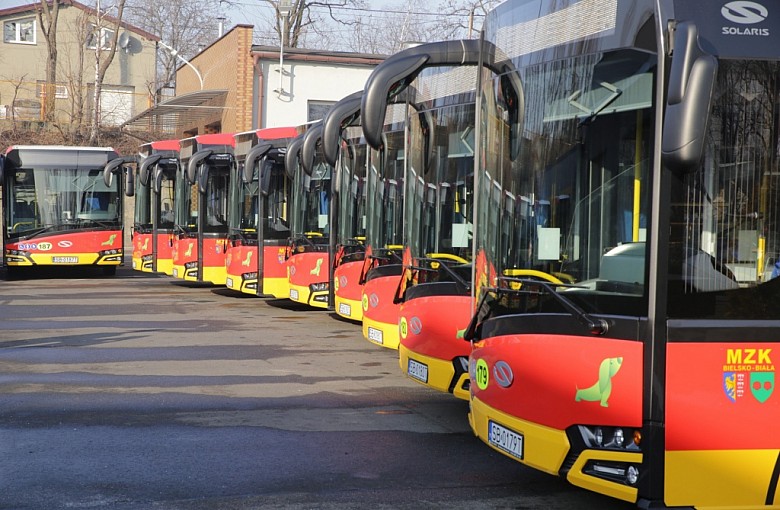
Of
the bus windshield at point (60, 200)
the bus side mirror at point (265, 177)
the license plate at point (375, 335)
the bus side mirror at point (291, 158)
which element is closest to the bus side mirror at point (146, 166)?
the bus windshield at point (60, 200)

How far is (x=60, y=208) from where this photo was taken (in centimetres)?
2602

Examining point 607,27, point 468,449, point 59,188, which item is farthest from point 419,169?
point 59,188

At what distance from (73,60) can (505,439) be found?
5620cm

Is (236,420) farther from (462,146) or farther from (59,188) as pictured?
(59,188)

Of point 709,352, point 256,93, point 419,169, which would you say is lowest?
point 709,352

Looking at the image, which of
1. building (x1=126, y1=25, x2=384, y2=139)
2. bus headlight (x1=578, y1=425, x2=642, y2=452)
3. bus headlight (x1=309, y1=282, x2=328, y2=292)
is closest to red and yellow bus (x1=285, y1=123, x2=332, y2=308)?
bus headlight (x1=309, y1=282, x2=328, y2=292)

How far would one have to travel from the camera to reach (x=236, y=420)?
8906 mm

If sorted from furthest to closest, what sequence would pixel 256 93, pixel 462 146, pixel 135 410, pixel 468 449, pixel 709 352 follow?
pixel 256 93, pixel 135 410, pixel 462 146, pixel 468 449, pixel 709 352

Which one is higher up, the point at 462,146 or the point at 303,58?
the point at 303,58

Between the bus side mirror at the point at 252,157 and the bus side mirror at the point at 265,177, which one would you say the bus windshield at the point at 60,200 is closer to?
the bus side mirror at the point at 252,157

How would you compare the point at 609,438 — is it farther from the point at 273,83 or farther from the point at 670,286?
the point at 273,83

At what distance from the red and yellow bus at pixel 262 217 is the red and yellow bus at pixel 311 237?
655 millimetres

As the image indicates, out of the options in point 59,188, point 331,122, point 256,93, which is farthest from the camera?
point 256,93

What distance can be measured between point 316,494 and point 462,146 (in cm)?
327
